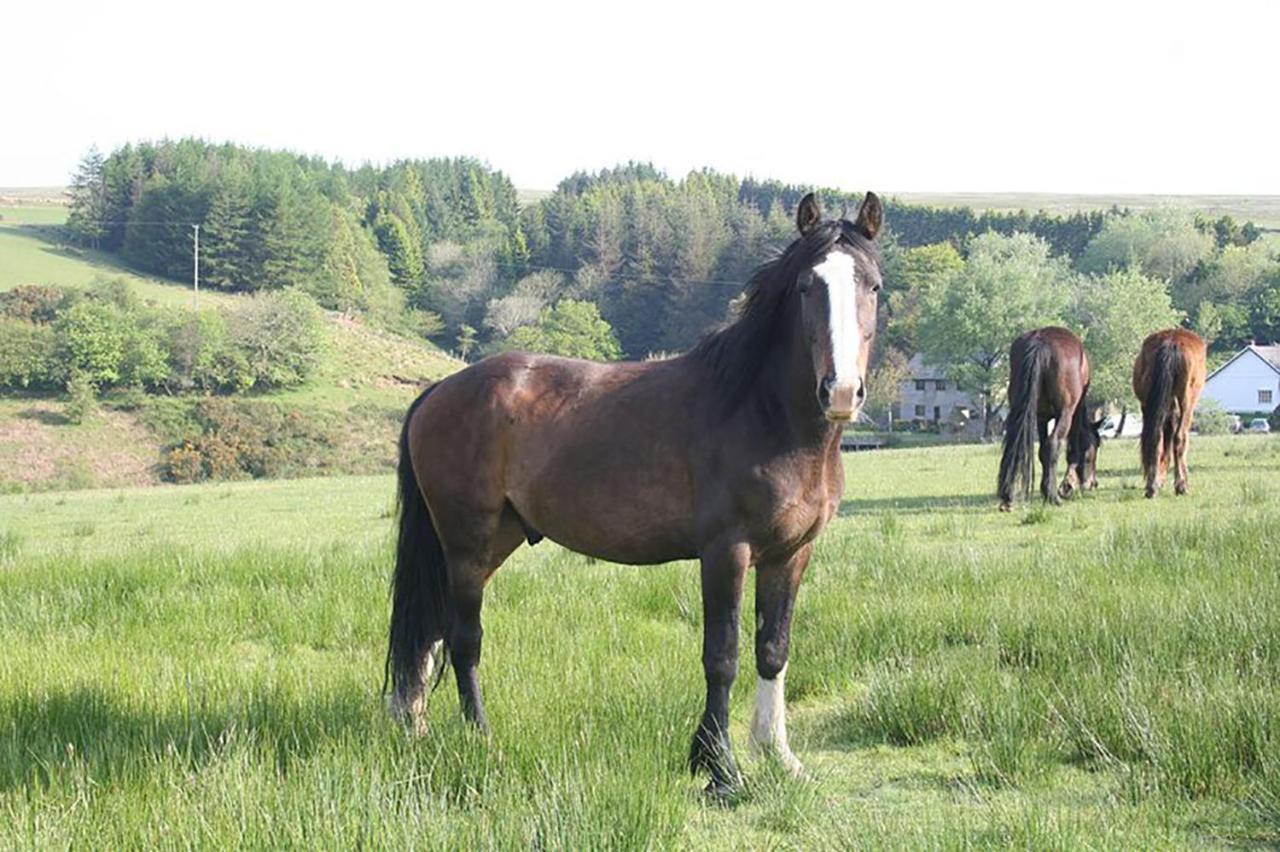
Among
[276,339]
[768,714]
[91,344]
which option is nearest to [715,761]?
[768,714]

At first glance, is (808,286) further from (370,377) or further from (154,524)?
(370,377)

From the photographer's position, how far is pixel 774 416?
15.6 ft

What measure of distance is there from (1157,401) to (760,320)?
1187 cm

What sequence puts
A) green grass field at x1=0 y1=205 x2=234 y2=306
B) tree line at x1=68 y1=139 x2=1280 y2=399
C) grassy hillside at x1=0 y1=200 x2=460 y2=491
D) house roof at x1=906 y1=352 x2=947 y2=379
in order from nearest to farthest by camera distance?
grassy hillside at x1=0 y1=200 x2=460 y2=491 → tree line at x1=68 y1=139 x2=1280 y2=399 → green grass field at x1=0 y1=205 x2=234 y2=306 → house roof at x1=906 y1=352 x2=947 y2=379

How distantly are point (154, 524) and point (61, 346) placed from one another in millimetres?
50064

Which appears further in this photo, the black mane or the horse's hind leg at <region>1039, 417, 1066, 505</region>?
the horse's hind leg at <region>1039, 417, 1066, 505</region>

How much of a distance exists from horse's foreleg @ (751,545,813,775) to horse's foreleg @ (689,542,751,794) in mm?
290

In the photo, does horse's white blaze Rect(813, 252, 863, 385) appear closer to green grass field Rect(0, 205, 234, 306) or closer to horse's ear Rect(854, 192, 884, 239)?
horse's ear Rect(854, 192, 884, 239)

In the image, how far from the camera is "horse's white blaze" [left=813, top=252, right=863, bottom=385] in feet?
13.7

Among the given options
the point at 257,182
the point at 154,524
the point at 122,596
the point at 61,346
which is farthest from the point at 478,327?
the point at 122,596

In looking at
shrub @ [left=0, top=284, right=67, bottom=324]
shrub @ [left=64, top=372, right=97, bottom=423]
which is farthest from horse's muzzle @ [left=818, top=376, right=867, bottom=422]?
shrub @ [left=0, top=284, right=67, bottom=324]

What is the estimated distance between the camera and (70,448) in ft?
178

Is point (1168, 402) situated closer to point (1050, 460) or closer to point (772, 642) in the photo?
point (1050, 460)

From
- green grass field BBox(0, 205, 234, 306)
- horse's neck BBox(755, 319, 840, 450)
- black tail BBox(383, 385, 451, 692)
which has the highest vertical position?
green grass field BBox(0, 205, 234, 306)
